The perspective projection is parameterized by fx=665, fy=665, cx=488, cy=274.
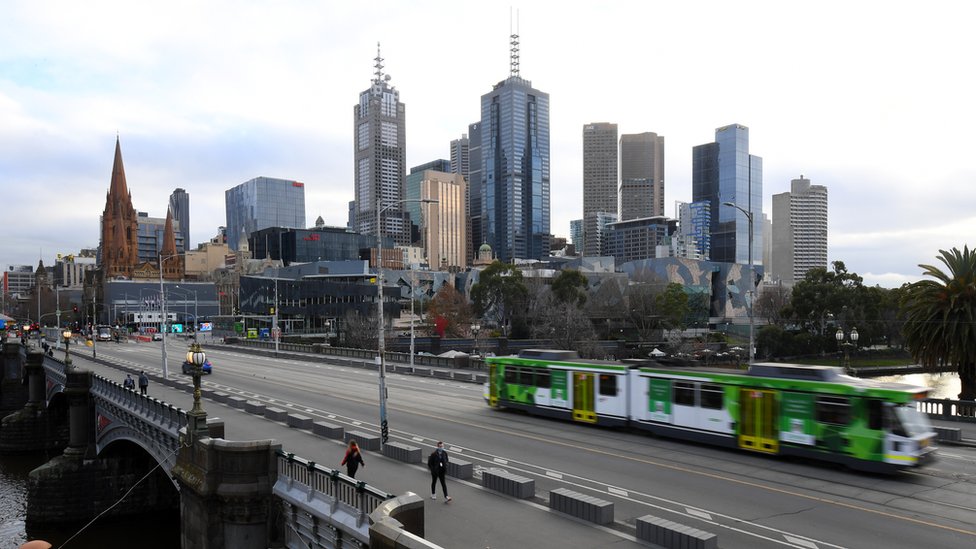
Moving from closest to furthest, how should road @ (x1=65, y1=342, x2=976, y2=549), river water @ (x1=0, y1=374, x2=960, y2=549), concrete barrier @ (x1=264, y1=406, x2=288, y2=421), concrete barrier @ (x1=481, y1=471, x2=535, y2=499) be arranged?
road @ (x1=65, y1=342, x2=976, y2=549), concrete barrier @ (x1=481, y1=471, x2=535, y2=499), concrete barrier @ (x1=264, y1=406, x2=288, y2=421), river water @ (x1=0, y1=374, x2=960, y2=549)

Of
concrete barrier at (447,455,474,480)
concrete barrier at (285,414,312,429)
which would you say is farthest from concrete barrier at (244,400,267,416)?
concrete barrier at (447,455,474,480)

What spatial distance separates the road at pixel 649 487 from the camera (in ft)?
49.9

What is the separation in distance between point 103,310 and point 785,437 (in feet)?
648

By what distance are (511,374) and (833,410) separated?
15.7m

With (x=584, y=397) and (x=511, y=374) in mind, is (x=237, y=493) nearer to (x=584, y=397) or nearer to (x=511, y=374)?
(x=584, y=397)

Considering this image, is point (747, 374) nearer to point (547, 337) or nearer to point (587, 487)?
point (587, 487)

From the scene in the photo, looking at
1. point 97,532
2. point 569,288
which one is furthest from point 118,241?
point 97,532

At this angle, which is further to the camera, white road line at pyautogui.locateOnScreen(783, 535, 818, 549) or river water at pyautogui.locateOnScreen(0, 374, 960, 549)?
river water at pyautogui.locateOnScreen(0, 374, 960, 549)

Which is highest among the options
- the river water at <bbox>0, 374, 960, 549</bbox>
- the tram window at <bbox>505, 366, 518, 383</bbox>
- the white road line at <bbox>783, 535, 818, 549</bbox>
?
the tram window at <bbox>505, 366, 518, 383</bbox>

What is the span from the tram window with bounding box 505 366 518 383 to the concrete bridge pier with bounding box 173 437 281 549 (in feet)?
48.6

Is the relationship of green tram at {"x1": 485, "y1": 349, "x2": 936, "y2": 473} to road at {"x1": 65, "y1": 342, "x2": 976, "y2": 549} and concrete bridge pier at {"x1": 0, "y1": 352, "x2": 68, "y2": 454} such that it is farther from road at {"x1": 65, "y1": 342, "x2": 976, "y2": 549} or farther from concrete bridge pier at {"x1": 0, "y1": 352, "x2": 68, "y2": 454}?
concrete bridge pier at {"x1": 0, "y1": 352, "x2": 68, "y2": 454}

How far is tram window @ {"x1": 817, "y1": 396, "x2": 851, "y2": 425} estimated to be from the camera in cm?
2014

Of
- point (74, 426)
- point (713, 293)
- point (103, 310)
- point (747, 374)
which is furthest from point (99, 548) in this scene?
point (103, 310)

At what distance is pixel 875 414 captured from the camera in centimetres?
1958
